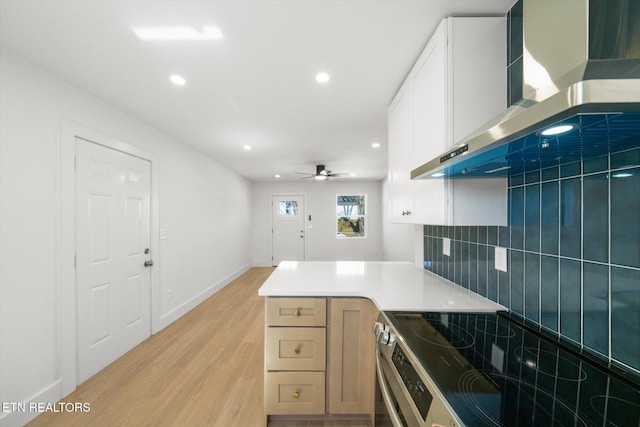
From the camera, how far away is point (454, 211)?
125 centimetres

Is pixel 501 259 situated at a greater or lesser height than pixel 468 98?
lesser

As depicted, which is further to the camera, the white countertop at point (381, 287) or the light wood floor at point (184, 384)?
the light wood floor at point (184, 384)

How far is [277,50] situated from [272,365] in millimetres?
1948

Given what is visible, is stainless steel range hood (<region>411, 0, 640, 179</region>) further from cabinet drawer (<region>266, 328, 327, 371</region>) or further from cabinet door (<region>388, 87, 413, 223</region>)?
cabinet drawer (<region>266, 328, 327, 371</region>)

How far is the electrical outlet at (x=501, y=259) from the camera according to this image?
1287 millimetres

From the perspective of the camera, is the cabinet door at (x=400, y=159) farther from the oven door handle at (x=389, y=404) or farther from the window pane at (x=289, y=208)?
the window pane at (x=289, y=208)

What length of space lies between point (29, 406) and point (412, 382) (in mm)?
2459

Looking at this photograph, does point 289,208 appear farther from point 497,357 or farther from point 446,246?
point 497,357

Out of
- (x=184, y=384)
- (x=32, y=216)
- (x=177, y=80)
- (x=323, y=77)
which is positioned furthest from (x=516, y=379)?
(x=32, y=216)

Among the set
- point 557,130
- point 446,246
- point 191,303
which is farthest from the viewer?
point 191,303

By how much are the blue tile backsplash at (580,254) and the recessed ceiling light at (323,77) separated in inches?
53.4

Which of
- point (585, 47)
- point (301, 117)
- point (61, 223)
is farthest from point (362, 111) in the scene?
point (61, 223)

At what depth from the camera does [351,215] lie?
23.5 feet

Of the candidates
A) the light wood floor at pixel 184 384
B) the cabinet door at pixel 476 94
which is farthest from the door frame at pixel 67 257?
the cabinet door at pixel 476 94
